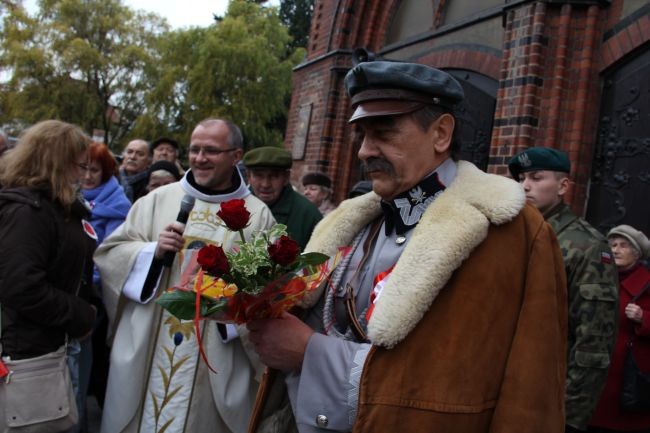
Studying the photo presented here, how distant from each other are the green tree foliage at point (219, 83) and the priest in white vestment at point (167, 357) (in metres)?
21.2

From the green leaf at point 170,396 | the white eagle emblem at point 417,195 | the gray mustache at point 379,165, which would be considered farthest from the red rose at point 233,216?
the green leaf at point 170,396

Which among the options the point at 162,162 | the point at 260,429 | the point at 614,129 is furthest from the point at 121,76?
the point at 260,429

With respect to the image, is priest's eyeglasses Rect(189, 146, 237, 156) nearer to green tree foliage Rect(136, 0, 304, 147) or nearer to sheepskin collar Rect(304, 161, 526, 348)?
sheepskin collar Rect(304, 161, 526, 348)

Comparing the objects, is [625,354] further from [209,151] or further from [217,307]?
[217,307]

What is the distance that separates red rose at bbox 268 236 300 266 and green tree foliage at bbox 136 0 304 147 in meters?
22.7

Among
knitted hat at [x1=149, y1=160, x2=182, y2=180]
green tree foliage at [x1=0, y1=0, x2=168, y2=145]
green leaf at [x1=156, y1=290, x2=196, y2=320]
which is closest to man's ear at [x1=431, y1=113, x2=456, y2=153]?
green leaf at [x1=156, y1=290, x2=196, y2=320]

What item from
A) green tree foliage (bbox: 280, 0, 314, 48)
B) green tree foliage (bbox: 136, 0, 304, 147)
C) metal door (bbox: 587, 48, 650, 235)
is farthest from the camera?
green tree foliage (bbox: 280, 0, 314, 48)

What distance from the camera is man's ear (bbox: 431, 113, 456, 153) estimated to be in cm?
180

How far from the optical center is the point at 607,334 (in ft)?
9.81

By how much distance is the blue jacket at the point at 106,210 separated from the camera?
430 centimetres

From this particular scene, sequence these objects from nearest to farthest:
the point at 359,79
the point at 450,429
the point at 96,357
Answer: the point at 450,429 < the point at 359,79 < the point at 96,357

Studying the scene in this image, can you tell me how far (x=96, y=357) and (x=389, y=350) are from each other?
386 centimetres

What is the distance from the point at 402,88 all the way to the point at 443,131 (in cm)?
20

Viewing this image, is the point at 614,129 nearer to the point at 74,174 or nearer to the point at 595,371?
the point at 595,371
